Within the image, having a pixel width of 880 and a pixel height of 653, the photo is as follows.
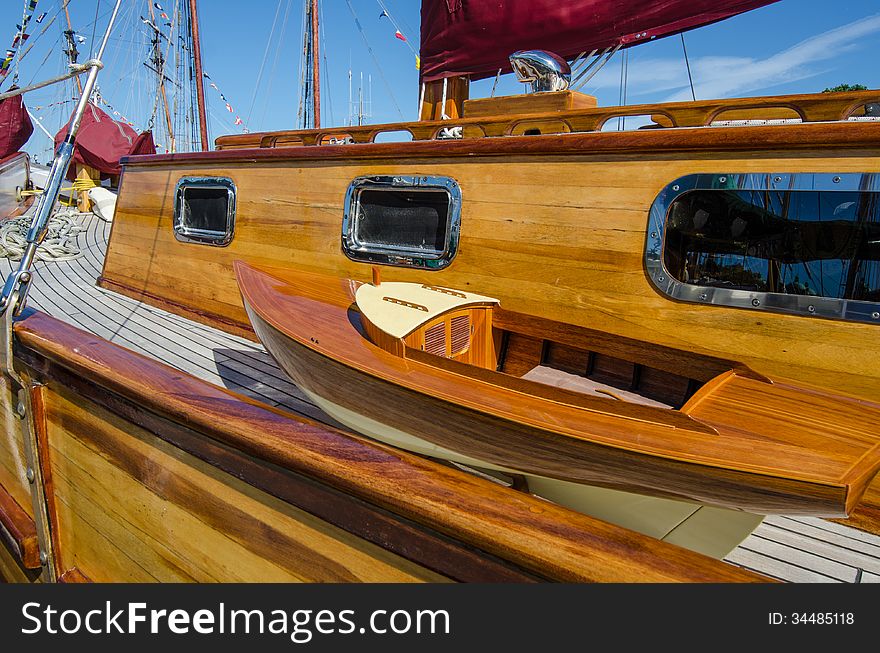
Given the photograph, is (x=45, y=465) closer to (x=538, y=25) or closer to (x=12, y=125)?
(x=538, y=25)

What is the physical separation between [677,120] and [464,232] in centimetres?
131

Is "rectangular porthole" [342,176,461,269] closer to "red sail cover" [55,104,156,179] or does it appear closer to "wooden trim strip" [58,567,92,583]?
"wooden trim strip" [58,567,92,583]

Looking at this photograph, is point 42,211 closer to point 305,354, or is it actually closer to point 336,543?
point 305,354

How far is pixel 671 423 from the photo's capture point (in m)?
1.61

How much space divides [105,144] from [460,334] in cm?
1660

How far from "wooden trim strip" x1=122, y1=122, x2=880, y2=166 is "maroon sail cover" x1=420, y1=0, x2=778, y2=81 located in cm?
210

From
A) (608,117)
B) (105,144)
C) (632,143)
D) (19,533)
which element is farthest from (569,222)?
Result: (105,144)

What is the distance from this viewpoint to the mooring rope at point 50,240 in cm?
625

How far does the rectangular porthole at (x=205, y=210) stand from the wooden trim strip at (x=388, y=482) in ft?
7.79

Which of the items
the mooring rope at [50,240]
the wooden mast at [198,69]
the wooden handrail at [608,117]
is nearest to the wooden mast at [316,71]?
the wooden mast at [198,69]

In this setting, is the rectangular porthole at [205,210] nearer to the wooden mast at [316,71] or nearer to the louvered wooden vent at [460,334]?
the louvered wooden vent at [460,334]

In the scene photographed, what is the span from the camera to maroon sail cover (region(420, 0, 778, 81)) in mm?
4051
